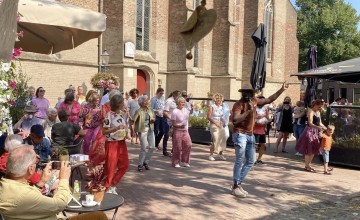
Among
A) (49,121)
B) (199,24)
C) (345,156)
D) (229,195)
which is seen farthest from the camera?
(345,156)

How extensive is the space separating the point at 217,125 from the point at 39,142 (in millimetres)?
5841

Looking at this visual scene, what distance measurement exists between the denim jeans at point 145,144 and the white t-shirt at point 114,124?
2131mm

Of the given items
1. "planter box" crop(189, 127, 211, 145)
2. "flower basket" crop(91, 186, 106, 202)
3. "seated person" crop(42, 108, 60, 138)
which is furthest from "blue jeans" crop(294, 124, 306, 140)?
"flower basket" crop(91, 186, 106, 202)

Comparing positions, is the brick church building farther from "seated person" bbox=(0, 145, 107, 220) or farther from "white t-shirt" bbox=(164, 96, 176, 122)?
"seated person" bbox=(0, 145, 107, 220)

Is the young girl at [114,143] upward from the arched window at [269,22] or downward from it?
downward

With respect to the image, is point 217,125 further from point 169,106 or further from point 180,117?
point 180,117

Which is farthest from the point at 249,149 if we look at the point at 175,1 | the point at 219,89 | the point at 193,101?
the point at 219,89

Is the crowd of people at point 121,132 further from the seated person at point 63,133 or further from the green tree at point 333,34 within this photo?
the green tree at point 333,34

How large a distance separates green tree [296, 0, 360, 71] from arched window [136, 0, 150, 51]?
26454mm

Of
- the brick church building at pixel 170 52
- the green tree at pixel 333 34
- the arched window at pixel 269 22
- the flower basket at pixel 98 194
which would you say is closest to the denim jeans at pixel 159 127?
the flower basket at pixel 98 194

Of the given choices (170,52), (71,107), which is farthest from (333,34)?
(71,107)

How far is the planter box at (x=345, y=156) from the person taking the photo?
10.5 metres

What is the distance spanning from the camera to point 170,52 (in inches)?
989

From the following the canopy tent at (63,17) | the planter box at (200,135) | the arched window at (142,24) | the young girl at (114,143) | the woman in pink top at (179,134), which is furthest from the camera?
the arched window at (142,24)
